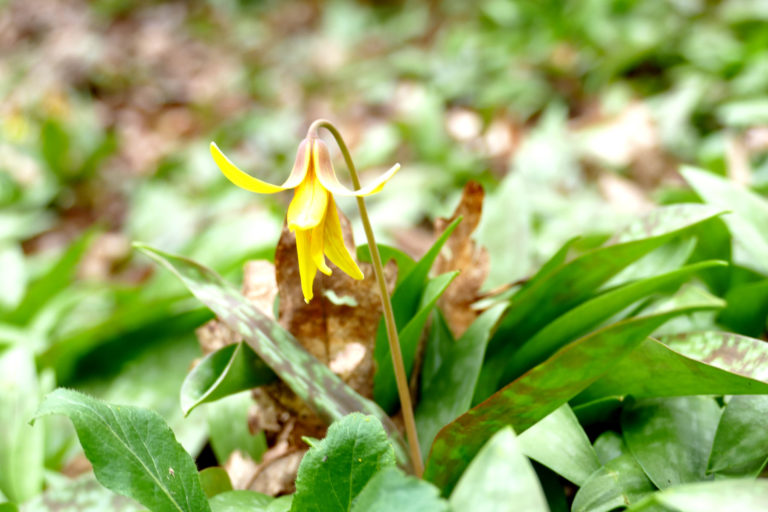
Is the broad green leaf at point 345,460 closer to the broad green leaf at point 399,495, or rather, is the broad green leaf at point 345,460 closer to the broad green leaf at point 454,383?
the broad green leaf at point 399,495

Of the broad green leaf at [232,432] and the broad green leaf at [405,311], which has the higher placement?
the broad green leaf at [405,311]

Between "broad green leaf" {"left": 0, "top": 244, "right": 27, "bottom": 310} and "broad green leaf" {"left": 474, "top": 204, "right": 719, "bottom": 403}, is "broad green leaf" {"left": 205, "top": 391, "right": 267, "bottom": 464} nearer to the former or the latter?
"broad green leaf" {"left": 474, "top": 204, "right": 719, "bottom": 403}

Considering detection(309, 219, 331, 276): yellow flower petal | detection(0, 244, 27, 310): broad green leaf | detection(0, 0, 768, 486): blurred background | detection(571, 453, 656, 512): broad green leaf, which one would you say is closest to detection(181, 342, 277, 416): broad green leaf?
detection(309, 219, 331, 276): yellow flower petal

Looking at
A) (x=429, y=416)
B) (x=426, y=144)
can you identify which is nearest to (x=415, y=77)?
(x=426, y=144)

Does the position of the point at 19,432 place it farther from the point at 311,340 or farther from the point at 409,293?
the point at 409,293

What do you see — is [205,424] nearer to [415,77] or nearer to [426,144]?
[426,144]

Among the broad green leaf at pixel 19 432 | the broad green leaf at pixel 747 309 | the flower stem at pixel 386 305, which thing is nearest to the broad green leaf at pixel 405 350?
the flower stem at pixel 386 305

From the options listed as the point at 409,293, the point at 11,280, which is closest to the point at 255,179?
the point at 409,293
